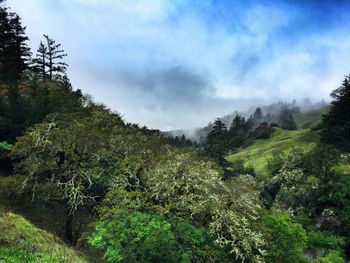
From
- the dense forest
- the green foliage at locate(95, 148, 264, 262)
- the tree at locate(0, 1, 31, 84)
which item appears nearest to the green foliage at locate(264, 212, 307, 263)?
the dense forest

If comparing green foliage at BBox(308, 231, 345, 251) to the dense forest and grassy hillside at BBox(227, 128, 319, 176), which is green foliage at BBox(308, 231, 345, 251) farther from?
grassy hillside at BBox(227, 128, 319, 176)

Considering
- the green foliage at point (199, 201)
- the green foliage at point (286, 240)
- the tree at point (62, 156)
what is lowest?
the green foliage at point (286, 240)

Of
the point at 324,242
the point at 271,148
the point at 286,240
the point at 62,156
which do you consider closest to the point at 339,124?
the point at 271,148


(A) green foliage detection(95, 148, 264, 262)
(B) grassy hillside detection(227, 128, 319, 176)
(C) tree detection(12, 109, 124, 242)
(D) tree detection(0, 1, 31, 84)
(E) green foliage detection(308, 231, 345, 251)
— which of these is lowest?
(E) green foliage detection(308, 231, 345, 251)

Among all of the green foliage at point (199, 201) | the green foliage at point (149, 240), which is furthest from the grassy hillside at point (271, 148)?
the green foliage at point (149, 240)

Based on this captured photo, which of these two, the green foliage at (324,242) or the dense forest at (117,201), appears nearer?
the dense forest at (117,201)

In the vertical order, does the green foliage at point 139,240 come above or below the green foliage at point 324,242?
above

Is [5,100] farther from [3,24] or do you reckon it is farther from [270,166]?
[270,166]

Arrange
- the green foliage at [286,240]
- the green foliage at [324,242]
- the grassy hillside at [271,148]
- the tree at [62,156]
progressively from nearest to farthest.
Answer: the green foliage at [286,240]
the tree at [62,156]
the green foliage at [324,242]
the grassy hillside at [271,148]

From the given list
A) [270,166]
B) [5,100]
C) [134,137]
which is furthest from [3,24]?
[270,166]

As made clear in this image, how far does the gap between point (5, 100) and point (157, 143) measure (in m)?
19.0

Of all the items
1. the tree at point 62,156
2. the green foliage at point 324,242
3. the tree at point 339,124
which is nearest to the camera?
the tree at point 62,156

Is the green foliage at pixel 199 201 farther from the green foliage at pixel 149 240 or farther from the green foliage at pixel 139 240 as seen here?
the green foliage at pixel 139 240

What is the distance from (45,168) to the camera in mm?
34281
